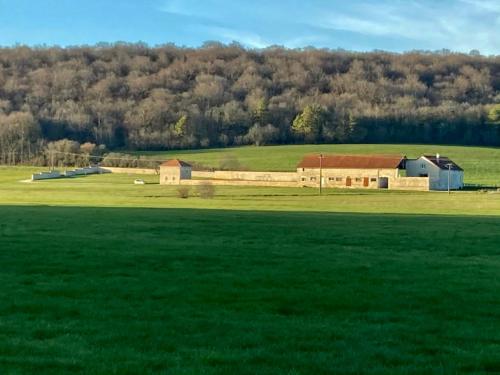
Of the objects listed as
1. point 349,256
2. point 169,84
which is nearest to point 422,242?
point 349,256

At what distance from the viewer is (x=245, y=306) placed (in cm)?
1073

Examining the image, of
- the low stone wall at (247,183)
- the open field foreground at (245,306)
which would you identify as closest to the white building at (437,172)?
the low stone wall at (247,183)

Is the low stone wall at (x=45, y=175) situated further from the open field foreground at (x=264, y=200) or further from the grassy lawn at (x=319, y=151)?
the grassy lawn at (x=319, y=151)

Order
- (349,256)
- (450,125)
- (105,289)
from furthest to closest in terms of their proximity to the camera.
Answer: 1. (450,125)
2. (349,256)
3. (105,289)

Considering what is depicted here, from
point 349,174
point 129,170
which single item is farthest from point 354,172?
point 129,170

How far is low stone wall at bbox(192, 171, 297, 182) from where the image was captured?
8905 cm

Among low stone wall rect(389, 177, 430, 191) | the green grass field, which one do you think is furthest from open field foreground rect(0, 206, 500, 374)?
low stone wall rect(389, 177, 430, 191)

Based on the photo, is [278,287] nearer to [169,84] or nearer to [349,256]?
[349,256]

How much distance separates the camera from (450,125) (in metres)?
144

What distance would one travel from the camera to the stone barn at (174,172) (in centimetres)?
8750

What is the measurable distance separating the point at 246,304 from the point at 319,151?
112903 millimetres

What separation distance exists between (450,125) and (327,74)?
52063mm

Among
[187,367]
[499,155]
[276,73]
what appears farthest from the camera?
[276,73]

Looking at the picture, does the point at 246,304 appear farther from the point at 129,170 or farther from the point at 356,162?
the point at 129,170
